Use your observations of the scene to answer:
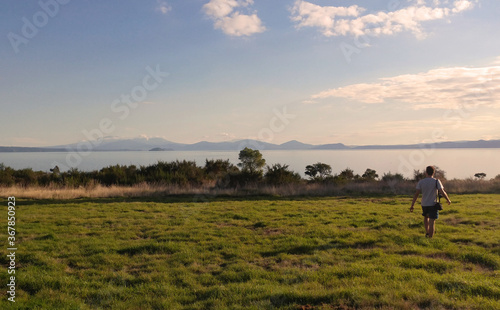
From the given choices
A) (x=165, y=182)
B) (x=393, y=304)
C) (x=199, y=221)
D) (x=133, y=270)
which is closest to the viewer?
(x=393, y=304)

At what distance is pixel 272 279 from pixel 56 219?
33.0 ft

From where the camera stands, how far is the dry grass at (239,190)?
66.7 ft

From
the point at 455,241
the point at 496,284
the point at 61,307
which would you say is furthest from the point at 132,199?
the point at 496,284

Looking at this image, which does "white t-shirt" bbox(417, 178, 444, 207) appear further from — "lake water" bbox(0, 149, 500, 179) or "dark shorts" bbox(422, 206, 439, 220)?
"lake water" bbox(0, 149, 500, 179)

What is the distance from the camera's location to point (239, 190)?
79.2ft

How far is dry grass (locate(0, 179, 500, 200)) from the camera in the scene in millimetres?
20344

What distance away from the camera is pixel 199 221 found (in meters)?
12.5

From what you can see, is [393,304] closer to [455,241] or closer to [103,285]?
[103,285]

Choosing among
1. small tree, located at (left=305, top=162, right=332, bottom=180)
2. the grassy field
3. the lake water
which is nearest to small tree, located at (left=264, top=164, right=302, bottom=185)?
the lake water

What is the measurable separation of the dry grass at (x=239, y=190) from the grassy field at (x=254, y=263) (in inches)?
312

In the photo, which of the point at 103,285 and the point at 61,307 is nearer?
the point at 61,307

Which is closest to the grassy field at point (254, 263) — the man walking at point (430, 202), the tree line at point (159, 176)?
the man walking at point (430, 202)

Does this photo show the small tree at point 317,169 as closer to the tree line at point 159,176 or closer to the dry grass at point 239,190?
the tree line at point 159,176

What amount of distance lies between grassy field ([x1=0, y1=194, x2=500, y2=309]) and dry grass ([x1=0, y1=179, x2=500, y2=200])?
26.0 ft
